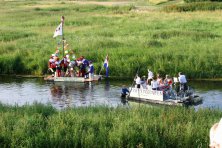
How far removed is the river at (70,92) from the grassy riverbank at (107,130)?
11.6 metres

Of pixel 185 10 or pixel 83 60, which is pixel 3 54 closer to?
pixel 83 60

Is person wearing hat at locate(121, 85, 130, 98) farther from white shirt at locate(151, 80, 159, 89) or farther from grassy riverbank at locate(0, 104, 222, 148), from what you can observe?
grassy riverbank at locate(0, 104, 222, 148)

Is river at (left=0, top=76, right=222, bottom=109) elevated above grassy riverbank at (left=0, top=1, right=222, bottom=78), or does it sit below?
below

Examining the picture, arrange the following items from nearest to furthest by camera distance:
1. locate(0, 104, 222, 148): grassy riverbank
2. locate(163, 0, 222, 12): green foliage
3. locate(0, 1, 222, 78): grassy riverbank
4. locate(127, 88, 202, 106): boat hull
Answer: locate(0, 104, 222, 148): grassy riverbank < locate(127, 88, 202, 106): boat hull < locate(0, 1, 222, 78): grassy riverbank < locate(163, 0, 222, 12): green foliage

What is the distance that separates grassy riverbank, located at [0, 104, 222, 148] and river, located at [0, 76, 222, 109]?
1159cm

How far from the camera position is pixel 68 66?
40.1 metres

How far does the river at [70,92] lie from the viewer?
30.7m

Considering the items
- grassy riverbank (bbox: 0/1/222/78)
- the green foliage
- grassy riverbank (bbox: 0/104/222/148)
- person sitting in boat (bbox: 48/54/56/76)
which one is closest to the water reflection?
person sitting in boat (bbox: 48/54/56/76)

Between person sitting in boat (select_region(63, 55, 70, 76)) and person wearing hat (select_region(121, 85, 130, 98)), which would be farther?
person sitting in boat (select_region(63, 55, 70, 76))

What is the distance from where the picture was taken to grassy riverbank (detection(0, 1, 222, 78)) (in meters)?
38.6

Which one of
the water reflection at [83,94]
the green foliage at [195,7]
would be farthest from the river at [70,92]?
the green foliage at [195,7]

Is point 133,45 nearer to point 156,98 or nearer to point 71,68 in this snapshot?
point 71,68

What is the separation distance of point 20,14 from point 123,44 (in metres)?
43.9

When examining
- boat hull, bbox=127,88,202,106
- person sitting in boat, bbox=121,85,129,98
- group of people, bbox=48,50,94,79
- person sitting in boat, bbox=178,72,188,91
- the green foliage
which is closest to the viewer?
boat hull, bbox=127,88,202,106
